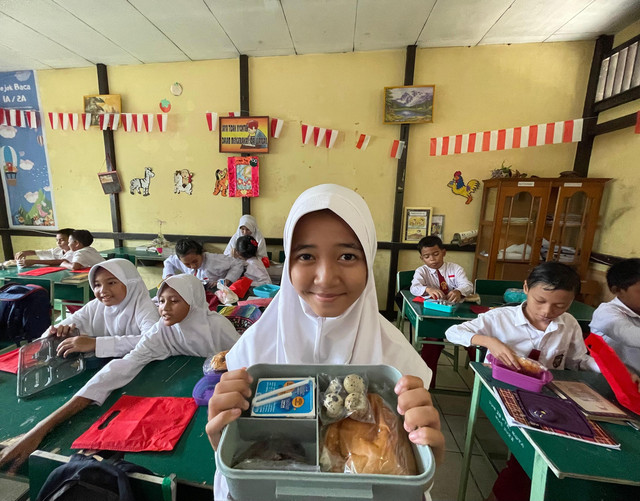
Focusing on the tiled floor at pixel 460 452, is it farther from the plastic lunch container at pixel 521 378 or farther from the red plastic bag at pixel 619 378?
the red plastic bag at pixel 619 378

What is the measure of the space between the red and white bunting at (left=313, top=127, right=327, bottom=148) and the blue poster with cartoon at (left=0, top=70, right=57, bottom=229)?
174 inches

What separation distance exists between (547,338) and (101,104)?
19.8ft

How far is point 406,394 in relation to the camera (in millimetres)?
534

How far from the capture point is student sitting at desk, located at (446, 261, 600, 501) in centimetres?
140

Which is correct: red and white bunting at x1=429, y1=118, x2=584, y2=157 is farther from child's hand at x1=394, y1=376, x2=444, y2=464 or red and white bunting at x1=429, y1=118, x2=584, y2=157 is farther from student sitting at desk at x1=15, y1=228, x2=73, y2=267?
student sitting at desk at x1=15, y1=228, x2=73, y2=267

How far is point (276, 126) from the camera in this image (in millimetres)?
3996

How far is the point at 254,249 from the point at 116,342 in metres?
1.86

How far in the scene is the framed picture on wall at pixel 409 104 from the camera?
12.0 feet

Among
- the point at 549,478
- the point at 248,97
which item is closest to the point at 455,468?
the point at 549,478

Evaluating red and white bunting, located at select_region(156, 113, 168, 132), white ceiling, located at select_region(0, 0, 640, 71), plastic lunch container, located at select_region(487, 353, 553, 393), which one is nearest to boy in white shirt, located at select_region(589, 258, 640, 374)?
plastic lunch container, located at select_region(487, 353, 553, 393)

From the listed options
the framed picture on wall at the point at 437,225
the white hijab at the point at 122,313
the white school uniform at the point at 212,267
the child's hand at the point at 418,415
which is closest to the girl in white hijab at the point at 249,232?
the white school uniform at the point at 212,267

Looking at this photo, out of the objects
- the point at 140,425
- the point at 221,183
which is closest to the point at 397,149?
the point at 221,183

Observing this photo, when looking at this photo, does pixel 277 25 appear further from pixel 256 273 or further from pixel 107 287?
pixel 107 287

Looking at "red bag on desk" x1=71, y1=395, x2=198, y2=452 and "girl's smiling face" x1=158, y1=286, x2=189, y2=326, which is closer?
"red bag on desk" x1=71, y1=395, x2=198, y2=452
